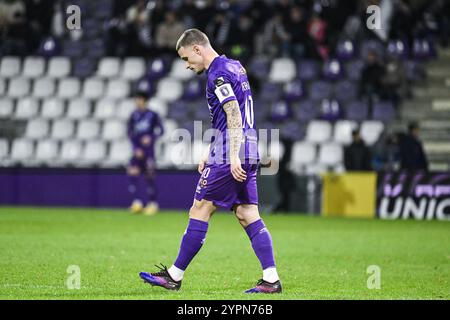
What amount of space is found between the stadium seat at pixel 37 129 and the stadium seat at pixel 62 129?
218 mm

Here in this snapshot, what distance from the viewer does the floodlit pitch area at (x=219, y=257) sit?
8.42 meters

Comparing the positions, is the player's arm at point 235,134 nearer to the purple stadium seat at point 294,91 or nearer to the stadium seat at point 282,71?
the purple stadium seat at point 294,91

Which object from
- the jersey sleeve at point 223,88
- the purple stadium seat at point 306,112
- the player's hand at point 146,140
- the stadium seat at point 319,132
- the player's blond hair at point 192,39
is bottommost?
the player's hand at point 146,140

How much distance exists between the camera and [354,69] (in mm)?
23406

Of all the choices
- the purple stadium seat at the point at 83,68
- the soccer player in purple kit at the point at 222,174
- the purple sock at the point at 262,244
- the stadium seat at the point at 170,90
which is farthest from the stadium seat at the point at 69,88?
the purple sock at the point at 262,244

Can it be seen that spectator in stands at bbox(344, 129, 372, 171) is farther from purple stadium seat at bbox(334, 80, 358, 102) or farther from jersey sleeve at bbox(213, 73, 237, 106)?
jersey sleeve at bbox(213, 73, 237, 106)

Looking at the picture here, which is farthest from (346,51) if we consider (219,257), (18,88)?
(219,257)

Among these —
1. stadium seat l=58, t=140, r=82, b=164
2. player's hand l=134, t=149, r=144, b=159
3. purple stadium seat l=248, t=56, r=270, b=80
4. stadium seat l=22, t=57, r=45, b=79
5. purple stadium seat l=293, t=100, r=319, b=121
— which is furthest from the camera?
stadium seat l=22, t=57, r=45, b=79

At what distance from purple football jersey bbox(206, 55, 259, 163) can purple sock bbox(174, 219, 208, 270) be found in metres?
0.57

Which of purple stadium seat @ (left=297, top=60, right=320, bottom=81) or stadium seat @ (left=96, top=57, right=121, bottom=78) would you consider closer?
purple stadium seat @ (left=297, top=60, right=320, bottom=81)

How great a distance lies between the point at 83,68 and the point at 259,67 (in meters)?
4.82

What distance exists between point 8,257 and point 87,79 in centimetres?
1450

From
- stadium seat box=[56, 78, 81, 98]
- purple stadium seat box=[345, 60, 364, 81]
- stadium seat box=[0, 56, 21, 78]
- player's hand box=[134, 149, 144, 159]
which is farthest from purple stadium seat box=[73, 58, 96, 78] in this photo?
purple stadium seat box=[345, 60, 364, 81]

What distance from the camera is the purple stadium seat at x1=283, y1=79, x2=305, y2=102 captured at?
23.1 metres
